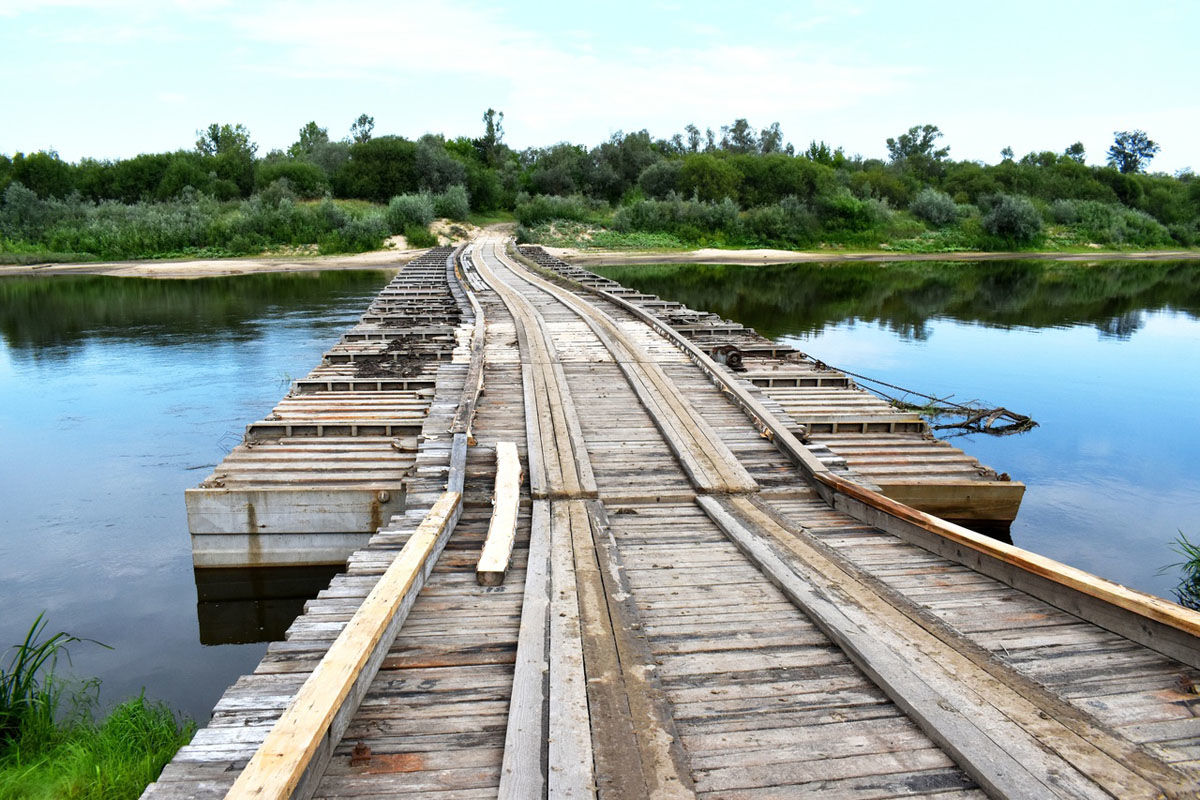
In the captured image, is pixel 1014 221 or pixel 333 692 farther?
pixel 1014 221

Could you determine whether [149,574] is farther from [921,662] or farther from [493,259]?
[493,259]

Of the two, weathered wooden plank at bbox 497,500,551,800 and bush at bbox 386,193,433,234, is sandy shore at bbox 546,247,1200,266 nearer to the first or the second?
bush at bbox 386,193,433,234

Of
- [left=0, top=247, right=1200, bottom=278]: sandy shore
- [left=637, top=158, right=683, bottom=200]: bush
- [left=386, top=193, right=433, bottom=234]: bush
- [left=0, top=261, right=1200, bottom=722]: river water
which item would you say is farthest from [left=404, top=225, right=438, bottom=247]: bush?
[left=637, top=158, right=683, bottom=200]: bush

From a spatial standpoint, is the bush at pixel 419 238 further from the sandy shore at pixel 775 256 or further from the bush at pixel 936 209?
the bush at pixel 936 209

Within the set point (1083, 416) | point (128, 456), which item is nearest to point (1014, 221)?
point (1083, 416)

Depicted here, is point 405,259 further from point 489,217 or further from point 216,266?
point 489,217

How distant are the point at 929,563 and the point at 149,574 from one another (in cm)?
686

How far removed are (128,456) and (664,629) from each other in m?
9.84

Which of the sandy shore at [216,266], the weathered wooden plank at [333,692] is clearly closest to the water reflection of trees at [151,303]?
the sandy shore at [216,266]

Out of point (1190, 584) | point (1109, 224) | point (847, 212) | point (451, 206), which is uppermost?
point (451, 206)

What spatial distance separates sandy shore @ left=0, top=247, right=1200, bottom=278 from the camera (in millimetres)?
38031

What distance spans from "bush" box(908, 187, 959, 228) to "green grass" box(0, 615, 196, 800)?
62.1 meters

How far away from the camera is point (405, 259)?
142 ft

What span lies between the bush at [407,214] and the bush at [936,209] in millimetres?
35744
